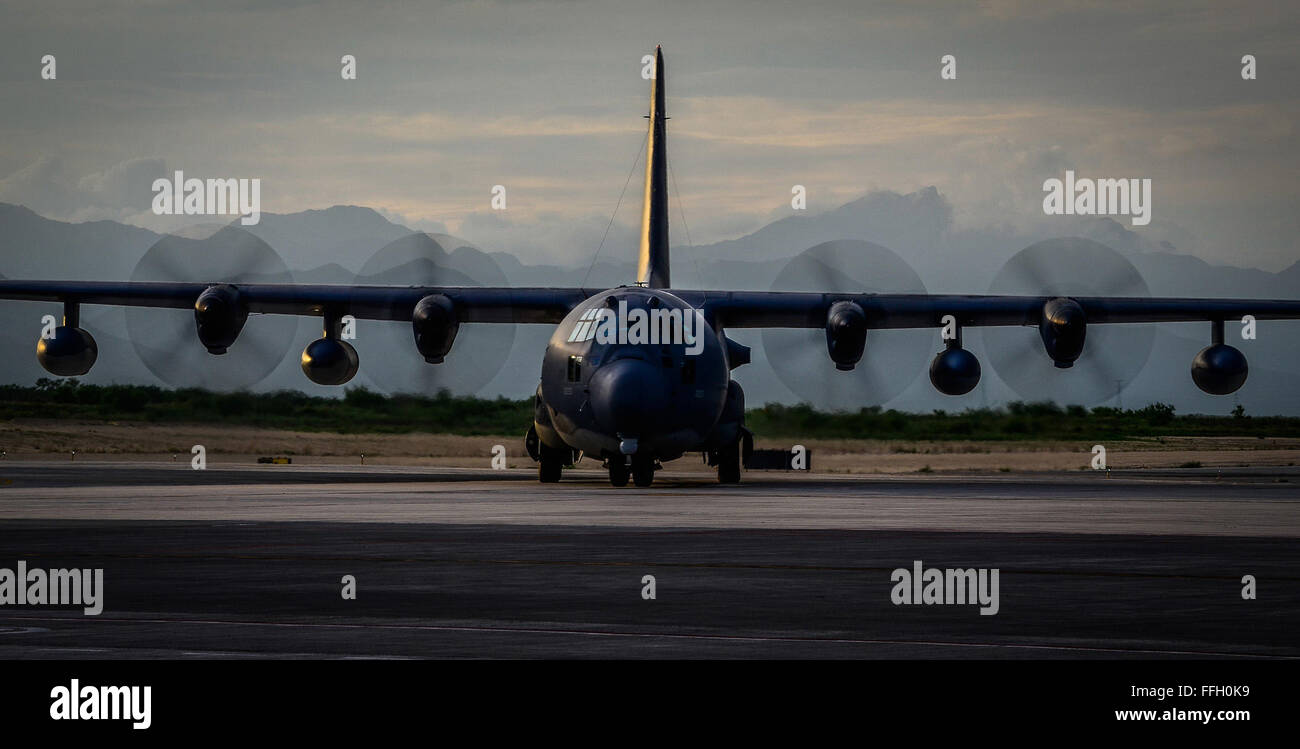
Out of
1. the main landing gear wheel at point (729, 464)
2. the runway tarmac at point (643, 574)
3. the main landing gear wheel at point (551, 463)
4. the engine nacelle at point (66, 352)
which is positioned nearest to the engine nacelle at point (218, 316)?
the engine nacelle at point (66, 352)

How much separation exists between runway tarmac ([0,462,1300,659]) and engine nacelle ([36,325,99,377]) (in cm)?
1315

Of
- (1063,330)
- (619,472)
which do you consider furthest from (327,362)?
(1063,330)

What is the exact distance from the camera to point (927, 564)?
18000 millimetres

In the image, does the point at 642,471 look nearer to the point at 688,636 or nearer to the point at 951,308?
the point at 951,308

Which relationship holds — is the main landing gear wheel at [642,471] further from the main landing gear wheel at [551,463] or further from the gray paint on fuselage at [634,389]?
the main landing gear wheel at [551,463]

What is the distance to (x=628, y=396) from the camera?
129 feet

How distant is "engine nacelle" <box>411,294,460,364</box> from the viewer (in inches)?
1780

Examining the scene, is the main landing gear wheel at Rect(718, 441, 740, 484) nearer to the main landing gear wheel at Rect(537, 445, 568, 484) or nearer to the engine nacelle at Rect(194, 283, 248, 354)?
the main landing gear wheel at Rect(537, 445, 568, 484)

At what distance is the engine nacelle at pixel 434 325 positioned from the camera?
4522cm

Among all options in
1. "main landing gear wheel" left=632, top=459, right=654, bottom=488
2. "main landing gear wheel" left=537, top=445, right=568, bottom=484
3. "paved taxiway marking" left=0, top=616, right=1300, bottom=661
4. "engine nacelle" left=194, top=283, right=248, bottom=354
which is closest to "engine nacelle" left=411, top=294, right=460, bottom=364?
"main landing gear wheel" left=537, top=445, right=568, bottom=484

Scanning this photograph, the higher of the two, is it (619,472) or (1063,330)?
(1063,330)

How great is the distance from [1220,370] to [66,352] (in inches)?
1276
